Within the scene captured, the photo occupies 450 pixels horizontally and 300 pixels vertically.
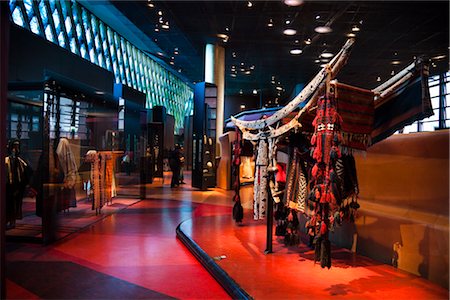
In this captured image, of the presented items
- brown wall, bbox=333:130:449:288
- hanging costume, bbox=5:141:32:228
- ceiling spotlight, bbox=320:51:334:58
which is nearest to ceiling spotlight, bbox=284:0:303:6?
ceiling spotlight, bbox=320:51:334:58

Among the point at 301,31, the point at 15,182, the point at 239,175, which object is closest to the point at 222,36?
the point at 301,31

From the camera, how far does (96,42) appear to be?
1373 centimetres

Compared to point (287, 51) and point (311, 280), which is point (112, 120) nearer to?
point (311, 280)

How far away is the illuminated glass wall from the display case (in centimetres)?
394

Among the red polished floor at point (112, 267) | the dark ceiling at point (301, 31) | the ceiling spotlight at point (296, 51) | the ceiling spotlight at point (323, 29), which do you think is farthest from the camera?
the ceiling spotlight at point (296, 51)

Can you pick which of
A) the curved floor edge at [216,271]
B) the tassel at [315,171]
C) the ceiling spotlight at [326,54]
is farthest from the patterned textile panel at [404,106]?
the ceiling spotlight at [326,54]

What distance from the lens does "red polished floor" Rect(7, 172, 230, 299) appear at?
3.70 m

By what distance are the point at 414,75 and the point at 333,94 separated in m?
0.83

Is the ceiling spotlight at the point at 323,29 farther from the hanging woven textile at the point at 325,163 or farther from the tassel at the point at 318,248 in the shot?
the tassel at the point at 318,248

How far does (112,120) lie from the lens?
28.9 ft

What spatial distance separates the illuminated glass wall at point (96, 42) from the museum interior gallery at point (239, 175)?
0.08 m

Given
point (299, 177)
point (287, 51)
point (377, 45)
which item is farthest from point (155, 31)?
point (299, 177)

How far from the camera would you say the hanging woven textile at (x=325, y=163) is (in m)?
3.35

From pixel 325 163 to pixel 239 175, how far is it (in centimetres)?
296
